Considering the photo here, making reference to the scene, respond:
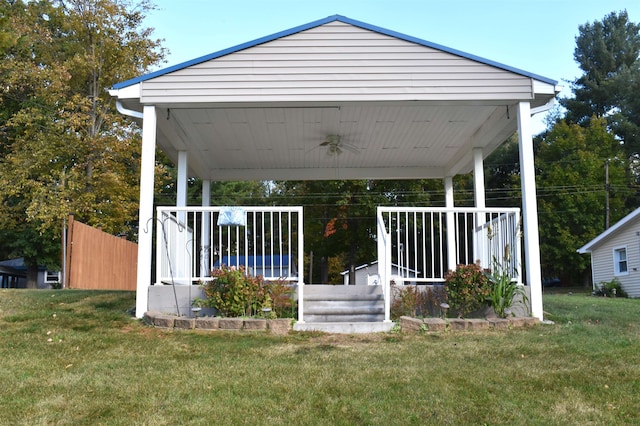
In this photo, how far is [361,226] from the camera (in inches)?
894

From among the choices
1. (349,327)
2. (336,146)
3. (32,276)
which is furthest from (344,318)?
(32,276)

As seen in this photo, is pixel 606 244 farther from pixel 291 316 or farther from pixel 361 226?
pixel 291 316

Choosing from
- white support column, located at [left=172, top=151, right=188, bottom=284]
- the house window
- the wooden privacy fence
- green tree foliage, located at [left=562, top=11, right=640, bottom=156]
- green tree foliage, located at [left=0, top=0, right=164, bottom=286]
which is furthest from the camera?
green tree foliage, located at [left=562, top=11, right=640, bottom=156]

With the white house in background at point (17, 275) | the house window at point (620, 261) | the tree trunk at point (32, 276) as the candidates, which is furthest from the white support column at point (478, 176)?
the white house in background at point (17, 275)

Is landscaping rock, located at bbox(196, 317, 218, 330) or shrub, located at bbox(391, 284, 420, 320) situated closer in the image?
landscaping rock, located at bbox(196, 317, 218, 330)

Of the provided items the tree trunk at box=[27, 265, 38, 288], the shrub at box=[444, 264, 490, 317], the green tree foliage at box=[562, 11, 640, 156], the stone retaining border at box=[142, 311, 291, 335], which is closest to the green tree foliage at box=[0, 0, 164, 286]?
the tree trunk at box=[27, 265, 38, 288]

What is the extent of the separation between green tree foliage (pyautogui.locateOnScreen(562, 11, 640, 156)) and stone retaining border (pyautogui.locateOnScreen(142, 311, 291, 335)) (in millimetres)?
30324

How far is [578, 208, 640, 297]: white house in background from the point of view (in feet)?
64.3

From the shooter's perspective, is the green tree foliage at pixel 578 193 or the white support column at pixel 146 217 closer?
the white support column at pixel 146 217

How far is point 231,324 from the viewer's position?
246 inches

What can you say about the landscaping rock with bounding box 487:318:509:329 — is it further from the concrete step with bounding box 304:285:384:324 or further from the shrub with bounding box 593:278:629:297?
the shrub with bounding box 593:278:629:297

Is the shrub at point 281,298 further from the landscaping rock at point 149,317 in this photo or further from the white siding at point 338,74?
the white siding at point 338,74

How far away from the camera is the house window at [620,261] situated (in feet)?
68.7

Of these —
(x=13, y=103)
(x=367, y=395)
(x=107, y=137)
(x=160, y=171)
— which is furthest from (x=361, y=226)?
(x=367, y=395)
